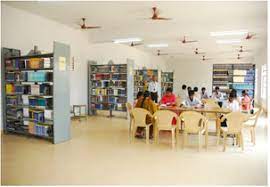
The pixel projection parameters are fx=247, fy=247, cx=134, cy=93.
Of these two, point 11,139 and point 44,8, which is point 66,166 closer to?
point 11,139

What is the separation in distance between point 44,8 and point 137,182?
18.4 feet

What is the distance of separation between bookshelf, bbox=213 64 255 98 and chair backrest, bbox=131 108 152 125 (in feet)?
42.5

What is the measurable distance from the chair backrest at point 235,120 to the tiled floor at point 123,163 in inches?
18.5

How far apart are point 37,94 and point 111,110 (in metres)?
4.13

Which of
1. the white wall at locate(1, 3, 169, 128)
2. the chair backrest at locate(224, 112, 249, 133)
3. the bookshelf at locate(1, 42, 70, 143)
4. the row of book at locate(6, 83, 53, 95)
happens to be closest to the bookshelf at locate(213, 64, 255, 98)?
the white wall at locate(1, 3, 169, 128)

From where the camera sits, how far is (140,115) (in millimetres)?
5617

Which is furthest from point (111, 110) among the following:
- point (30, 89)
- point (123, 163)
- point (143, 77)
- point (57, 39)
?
point (123, 163)

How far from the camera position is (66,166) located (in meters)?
4.05

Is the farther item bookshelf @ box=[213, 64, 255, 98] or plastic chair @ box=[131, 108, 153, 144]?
bookshelf @ box=[213, 64, 255, 98]

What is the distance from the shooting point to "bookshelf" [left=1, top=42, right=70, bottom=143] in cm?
555

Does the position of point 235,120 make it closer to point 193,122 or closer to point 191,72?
point 193,122

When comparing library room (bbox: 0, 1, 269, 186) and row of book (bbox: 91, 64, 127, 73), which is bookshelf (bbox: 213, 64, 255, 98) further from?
row of book (bbox: 91, 64, 127, 73)

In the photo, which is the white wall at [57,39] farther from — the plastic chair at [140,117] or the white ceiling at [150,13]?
the plastic chair at [140,117]

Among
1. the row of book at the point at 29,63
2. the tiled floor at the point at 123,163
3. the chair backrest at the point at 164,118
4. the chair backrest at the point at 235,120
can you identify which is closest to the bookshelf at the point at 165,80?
the tiled floor at the point at 123,163
